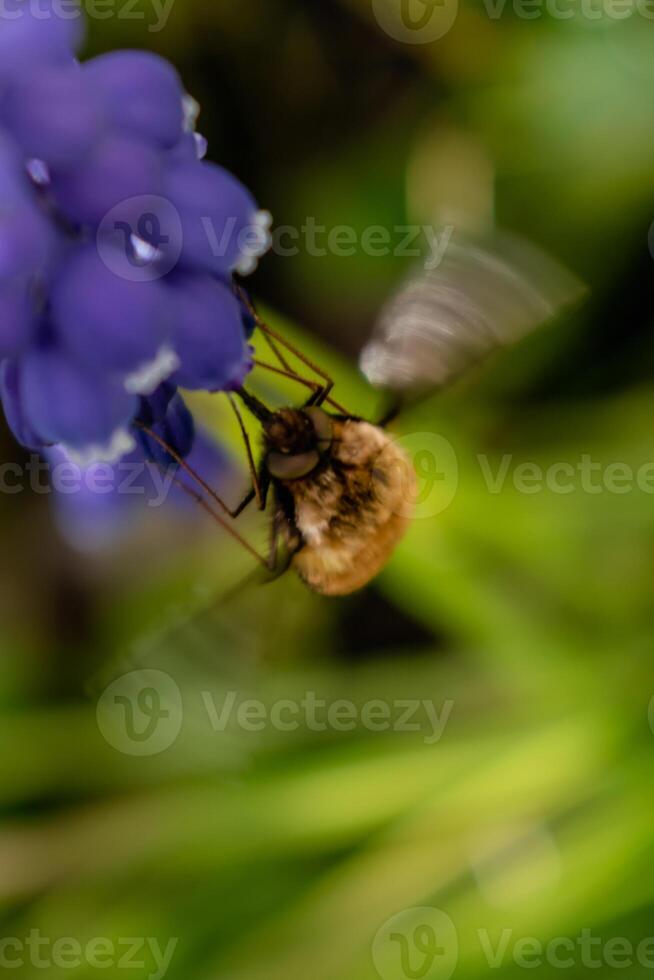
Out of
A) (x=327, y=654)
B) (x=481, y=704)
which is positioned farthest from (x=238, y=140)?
(x=481, y=704)

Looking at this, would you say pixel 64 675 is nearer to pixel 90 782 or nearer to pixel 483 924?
pixel 90 782

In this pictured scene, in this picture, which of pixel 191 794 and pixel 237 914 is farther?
pixel 191 794

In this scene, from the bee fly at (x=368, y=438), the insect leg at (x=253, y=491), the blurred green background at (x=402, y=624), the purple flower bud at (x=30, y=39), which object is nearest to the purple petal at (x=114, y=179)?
the purple flower bud at (x=30, y=39)

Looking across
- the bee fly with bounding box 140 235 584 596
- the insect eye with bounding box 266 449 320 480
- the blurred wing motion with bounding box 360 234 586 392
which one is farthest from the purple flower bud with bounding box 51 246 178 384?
the insect eye with bounding box 266 449 320 480

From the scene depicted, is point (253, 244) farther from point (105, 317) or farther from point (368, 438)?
point (368, 438)

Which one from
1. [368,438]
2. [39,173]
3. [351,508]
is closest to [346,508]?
[351,508]

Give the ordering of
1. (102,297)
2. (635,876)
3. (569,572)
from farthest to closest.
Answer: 1. (569,572)
2. (635,876)
3. (102,297)

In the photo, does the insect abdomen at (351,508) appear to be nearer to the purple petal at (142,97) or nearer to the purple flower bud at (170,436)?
the purple flower bud at (170,436)

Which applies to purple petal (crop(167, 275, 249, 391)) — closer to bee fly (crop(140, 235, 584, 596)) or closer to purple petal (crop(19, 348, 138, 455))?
purple petal (crop(19, 348, 138, 455))
